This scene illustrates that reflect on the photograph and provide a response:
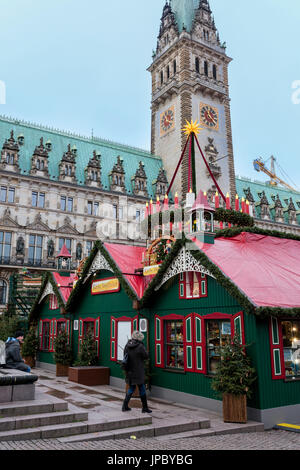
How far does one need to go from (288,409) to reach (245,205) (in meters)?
10.8

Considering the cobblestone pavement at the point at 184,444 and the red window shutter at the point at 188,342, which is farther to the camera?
the red window shutter at the point at 188,342

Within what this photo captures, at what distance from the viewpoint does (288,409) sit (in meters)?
11.5

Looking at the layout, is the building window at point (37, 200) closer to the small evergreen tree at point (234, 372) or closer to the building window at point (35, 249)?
the building window at point (35, 249)

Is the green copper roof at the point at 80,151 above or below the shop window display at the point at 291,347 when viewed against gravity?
above

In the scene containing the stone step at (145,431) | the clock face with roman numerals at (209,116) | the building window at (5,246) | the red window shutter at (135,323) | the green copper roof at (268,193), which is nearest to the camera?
the stone step at (145,431)

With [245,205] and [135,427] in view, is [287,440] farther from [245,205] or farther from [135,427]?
[245,205]

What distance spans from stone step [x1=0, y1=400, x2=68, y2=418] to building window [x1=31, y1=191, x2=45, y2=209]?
36838 mm

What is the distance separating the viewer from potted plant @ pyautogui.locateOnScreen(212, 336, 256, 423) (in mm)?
10797

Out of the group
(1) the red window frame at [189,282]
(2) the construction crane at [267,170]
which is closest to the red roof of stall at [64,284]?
(1) the red window frame at [189,282]

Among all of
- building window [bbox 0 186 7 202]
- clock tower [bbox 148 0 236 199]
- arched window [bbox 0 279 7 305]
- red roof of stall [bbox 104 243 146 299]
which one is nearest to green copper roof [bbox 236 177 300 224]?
clock tower [bbox 148 0 236 199]

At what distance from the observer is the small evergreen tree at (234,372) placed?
35.5ft

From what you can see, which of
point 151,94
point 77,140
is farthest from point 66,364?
point 151,94

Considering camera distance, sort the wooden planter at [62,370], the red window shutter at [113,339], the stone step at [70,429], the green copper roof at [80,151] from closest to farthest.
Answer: the stone step at [70,429] < the red window shutter at [113,339] < the wooden planter at [62,370] < the green copper roof at [80,151]

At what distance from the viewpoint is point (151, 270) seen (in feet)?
52.4
